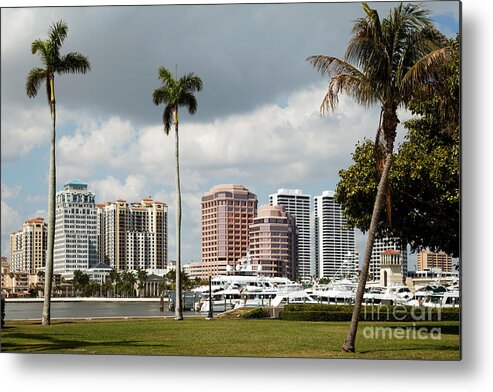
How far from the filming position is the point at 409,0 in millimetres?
9789

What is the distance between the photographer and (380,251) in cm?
1055

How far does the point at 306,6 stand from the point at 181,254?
312cm

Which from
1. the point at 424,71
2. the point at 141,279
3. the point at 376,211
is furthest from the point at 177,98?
the point at 424,71

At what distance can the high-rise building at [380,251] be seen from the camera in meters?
10.4

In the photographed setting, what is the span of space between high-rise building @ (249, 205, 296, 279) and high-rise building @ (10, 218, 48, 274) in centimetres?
237

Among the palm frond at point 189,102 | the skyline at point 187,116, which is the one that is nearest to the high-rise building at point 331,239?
the skyline at point 187,116

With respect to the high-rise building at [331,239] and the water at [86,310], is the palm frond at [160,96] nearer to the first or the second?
the high-rise building at [331,239]

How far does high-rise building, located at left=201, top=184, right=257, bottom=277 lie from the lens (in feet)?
35.0

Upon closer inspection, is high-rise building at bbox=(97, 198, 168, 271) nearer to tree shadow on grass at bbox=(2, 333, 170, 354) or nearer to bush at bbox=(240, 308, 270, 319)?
tree shadow on grass at bbox=(2, 333, 170, 354)

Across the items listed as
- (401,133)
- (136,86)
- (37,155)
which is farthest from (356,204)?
(37,155)

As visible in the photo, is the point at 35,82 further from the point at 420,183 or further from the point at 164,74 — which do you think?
the point at 420,183

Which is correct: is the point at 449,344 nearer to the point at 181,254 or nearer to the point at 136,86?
the point at 181,254

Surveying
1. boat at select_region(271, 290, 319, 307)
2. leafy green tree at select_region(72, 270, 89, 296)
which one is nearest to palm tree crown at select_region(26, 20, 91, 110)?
leafy green tree at select_region(72, 270, 89, 296)

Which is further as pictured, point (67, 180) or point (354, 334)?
point (67, 180)
